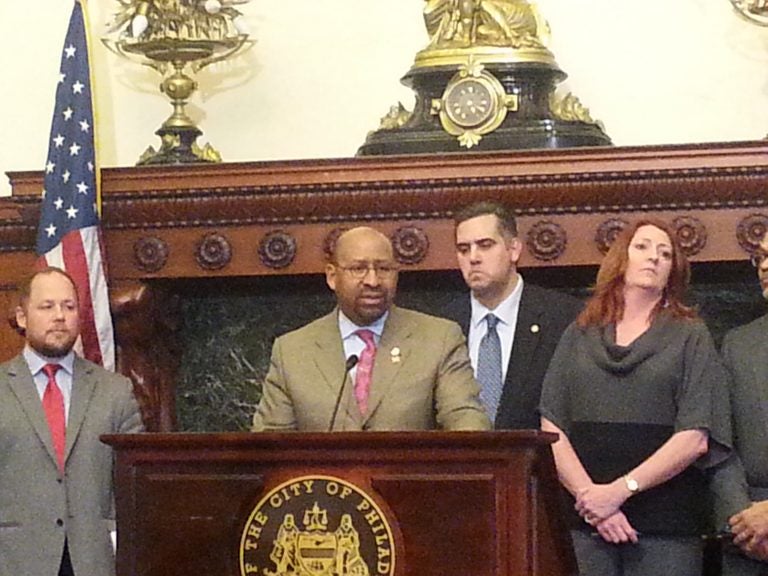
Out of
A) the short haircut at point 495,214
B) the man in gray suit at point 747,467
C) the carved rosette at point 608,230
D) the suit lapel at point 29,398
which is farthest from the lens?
the carved rosette at point 608,230

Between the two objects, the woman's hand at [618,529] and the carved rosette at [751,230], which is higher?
the carved rosette at [751,230]

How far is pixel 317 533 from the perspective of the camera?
13.4 ft

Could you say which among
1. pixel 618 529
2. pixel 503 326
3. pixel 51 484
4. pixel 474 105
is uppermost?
pixel 474 105

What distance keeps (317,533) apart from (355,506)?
4.1 inches

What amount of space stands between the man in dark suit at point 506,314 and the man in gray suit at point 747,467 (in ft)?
1.92

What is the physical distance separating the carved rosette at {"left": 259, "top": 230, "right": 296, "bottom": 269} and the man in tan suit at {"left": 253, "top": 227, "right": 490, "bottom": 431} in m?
1.82

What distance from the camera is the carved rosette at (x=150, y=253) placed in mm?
6992

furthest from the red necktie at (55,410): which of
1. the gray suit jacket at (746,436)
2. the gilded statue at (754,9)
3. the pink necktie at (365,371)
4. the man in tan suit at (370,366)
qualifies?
the gilded statue at (754,9)

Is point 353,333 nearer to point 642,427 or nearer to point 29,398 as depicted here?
point 642,427

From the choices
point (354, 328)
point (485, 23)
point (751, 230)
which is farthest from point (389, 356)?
point (485, 23)

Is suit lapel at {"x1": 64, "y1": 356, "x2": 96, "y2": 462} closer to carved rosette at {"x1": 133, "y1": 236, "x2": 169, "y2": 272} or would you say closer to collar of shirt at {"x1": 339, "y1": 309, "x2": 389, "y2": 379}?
collar of shirt at {"x1": 339, "y1": 309, "x2": 389, "y2": 379}

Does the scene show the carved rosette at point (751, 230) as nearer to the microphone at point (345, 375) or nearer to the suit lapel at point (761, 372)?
the suit lapel at point (761, 372)

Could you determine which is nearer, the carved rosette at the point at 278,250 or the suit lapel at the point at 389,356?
the suit lapel at the point at 389,356

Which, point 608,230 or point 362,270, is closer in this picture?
point 362,270
